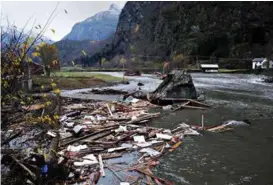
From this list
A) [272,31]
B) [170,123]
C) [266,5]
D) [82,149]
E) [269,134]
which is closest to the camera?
[82,149]

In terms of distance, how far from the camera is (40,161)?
8578mm

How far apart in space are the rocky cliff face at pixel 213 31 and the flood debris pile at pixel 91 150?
370ft

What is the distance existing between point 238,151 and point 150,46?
16749 centimetres

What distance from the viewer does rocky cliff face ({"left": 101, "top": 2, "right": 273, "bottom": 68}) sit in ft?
424

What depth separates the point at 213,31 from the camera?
14838cm

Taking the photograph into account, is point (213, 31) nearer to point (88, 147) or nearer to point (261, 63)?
point (261, 63)

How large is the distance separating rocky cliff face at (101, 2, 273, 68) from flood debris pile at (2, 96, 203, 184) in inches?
4446

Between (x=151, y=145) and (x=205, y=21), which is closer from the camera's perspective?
(x=151, y=145)

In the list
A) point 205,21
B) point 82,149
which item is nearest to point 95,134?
point 82,149

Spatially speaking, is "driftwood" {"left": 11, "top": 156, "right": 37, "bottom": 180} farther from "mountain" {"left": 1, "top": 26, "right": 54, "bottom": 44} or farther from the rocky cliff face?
the rocky cliff face

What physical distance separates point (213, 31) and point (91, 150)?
477 ft

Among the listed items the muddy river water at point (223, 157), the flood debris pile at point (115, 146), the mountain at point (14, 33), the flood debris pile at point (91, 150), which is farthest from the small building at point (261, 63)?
the mountain at point (14, 33)

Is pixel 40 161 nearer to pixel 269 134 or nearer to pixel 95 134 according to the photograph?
pixel 95 134

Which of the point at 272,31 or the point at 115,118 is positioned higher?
the point at 272,31
